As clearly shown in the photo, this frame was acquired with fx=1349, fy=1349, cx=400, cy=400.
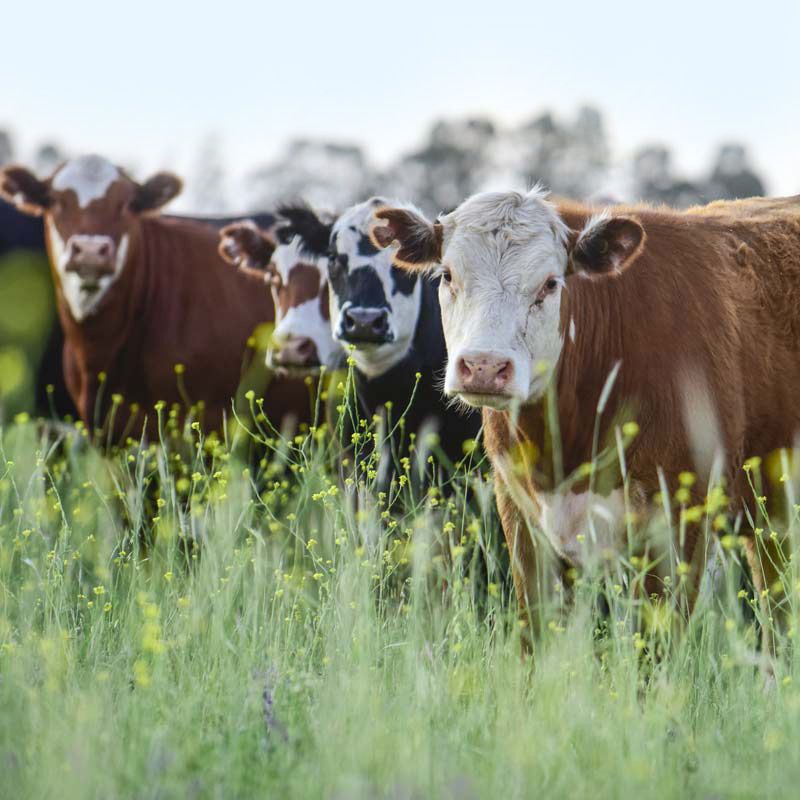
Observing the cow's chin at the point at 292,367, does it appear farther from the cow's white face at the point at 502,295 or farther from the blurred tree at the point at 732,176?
the blurred tree at the point at 732,176

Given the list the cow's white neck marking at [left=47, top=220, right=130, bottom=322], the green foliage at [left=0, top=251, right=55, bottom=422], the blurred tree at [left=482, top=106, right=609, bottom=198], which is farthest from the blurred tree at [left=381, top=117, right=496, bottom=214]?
the cow's white neck marking at [left=47, top=220, right=130, bottom=322]

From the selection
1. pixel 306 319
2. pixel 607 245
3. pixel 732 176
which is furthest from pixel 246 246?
pixel 732 176

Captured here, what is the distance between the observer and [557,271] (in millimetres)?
5355

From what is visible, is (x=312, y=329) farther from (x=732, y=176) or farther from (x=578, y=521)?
(x=732, y=176)

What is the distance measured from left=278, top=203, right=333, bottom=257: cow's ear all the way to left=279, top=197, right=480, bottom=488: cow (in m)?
0.31

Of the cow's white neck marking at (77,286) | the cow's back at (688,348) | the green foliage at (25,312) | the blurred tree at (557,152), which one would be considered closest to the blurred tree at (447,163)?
the blurred tree at (557,152)

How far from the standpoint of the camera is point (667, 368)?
17.6 ft

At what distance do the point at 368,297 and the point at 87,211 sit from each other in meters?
2.71

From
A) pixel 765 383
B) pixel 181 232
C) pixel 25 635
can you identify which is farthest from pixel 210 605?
pixel 181 232

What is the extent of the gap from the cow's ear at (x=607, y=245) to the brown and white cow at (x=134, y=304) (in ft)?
12.0

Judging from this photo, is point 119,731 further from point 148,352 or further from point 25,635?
point 148,352

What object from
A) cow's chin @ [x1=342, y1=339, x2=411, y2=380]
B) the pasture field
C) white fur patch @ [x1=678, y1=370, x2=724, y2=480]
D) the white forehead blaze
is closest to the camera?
the pasture field

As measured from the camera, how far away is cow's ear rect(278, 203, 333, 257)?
7.85 m

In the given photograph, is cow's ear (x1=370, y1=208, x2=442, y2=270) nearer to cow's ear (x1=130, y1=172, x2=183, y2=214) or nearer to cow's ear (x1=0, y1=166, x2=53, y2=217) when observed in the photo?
cow's ear (x1=130, y1=172, x2=183, y2=214)
